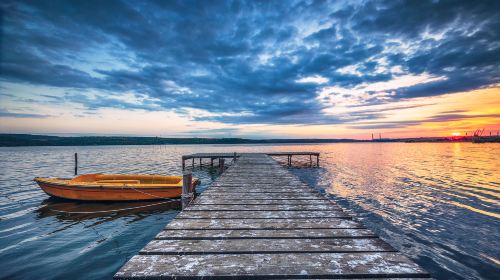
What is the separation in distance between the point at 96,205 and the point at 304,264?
44.7ft

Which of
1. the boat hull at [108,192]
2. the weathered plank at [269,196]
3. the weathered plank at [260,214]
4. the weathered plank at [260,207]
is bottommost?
the boat hull at [108,192]

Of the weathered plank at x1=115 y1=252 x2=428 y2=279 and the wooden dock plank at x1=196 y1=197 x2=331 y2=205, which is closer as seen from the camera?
the weathered plank at x1=115 y1=252 x2=428 y2=279

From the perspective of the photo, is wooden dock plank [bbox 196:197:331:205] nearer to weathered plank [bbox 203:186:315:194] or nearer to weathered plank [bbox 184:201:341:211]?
weathered plank [bbox 184:201:341:211]

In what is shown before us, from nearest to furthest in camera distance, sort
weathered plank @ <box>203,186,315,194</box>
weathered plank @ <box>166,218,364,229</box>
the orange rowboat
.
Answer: weathered plank @ <box>166,218,364,229</box> < weathered plank @ <box>203,186,315,194</box> < the orange rowboat

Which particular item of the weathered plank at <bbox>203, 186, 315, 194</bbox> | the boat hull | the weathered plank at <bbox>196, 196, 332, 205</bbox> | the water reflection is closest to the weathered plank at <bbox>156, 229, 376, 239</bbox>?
the weathered plank at <bbox>196, 196, 332, 205</bbox>

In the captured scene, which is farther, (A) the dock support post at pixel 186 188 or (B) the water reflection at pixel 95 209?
(B) the water reflection at pixel 95 209

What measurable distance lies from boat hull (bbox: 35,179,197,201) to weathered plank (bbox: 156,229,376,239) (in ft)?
31.9

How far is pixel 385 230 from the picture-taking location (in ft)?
29.6

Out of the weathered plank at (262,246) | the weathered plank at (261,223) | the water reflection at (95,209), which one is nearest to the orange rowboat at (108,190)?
the water reflection at (95,209)

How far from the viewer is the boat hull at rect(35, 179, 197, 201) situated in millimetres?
12391

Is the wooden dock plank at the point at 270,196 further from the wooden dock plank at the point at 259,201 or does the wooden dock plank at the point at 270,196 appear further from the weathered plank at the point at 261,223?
the weathered plank at the point at 261,223

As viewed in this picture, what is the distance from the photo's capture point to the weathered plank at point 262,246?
2902 millimetres

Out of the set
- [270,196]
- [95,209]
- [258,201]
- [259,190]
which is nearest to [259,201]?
[258,201]

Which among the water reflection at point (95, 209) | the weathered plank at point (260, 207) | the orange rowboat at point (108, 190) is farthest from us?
the orange rowboat at point (108, 190)
